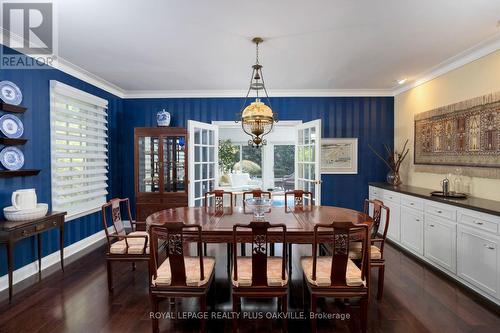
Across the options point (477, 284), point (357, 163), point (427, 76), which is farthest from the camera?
point (357, 163)

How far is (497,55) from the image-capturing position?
2.97 meters

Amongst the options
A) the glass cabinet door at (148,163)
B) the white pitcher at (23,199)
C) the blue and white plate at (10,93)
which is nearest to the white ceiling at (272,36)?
the blue and white plate at (10,93)

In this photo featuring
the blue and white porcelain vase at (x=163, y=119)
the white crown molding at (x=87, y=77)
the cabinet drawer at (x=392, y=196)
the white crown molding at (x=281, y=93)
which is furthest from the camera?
the white crown molding at (x=281, y=93)

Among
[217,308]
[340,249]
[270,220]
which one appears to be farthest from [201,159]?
[340,249]

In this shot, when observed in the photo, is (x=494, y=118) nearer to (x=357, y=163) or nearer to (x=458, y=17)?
(x=458, y=17)

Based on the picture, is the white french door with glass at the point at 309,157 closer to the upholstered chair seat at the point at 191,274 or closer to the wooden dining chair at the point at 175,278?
the upholstered chair seat at the point at 191,274

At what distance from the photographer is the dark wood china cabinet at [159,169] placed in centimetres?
470

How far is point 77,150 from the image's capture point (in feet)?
12.9

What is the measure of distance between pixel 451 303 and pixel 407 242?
1.32 metres

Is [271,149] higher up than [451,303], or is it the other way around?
[271,149]

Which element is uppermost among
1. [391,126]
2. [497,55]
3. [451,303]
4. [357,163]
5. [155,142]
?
[497,55]

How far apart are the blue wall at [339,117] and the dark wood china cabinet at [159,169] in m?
0.62

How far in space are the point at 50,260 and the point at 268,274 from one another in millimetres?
2993

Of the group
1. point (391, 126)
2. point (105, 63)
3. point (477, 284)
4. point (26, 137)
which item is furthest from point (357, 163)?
point (26, 137)
